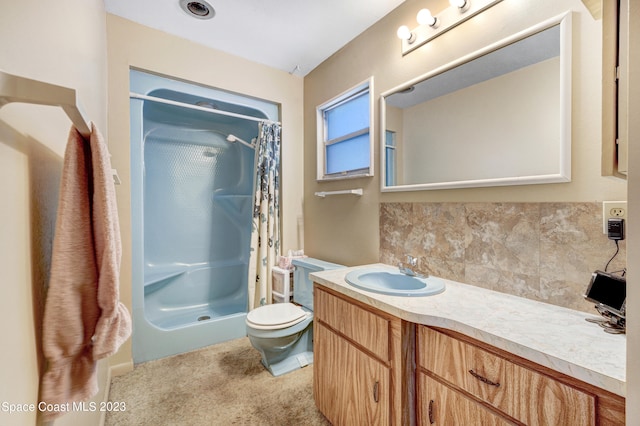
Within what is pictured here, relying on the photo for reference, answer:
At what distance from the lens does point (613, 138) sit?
0.76 m

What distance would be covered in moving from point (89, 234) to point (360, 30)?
87.7 inches

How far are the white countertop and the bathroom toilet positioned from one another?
0.70 meters

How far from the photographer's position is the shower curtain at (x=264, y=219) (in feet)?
8.32

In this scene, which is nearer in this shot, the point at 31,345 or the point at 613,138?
the point at 31,345

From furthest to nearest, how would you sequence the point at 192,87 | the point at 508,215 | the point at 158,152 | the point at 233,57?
the point at 158,152 < the point at 233,57 < the point at 192,87 < the point at 508,215

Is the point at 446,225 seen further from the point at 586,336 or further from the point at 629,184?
the point at 629,184

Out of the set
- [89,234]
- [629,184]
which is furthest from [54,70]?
[629,184]

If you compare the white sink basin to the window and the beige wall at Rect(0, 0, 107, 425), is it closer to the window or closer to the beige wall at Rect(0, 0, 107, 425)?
the window

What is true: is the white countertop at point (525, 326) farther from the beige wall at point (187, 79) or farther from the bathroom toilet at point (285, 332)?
the beige wall at point (187, 79)

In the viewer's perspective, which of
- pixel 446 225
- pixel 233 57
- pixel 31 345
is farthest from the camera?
pixel 233 57

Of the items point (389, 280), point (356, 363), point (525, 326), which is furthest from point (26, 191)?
point (389, 280)

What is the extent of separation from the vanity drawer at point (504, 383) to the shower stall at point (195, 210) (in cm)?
189

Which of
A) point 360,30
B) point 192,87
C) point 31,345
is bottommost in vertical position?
point 31,345

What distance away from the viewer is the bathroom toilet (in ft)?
6.00
